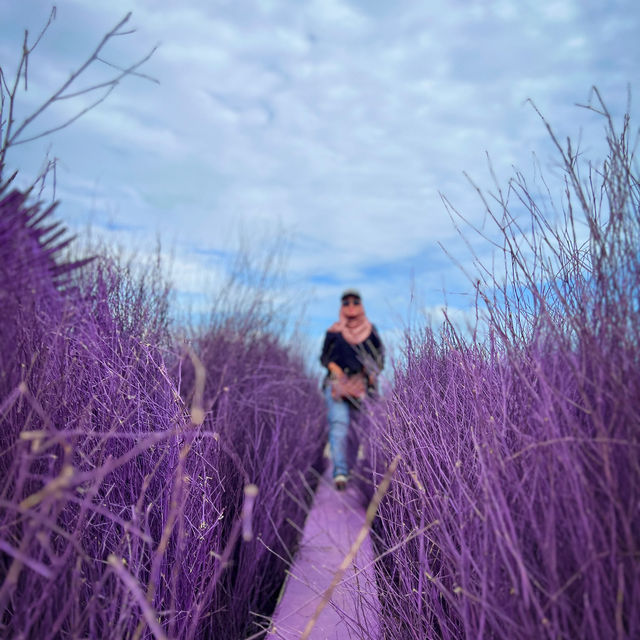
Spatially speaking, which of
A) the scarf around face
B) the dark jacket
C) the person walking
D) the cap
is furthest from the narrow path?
the cap

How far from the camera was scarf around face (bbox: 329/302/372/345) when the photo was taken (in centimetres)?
517

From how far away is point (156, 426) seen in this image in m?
1.90

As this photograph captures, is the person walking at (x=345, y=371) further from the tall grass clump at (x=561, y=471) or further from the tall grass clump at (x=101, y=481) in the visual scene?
the tall grass clump at (x=561, y=471)

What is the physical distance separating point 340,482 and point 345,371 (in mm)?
1058

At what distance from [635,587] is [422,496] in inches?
26.3

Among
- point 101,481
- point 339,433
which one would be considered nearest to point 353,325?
point 339,433

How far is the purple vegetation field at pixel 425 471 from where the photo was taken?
3.62 feet

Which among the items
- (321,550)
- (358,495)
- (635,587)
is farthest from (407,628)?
(358,495)

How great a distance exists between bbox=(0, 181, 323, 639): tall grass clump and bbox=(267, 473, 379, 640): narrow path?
0.73ft

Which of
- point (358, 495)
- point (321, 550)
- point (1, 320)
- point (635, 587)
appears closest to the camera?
point (635, 587)

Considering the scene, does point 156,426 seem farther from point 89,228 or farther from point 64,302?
point 89,228

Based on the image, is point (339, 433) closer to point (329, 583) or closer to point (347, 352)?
point (347, 352)

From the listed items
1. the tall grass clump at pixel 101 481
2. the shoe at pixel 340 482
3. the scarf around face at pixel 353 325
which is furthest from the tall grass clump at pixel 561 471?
the scarf around face at pixel 353 325

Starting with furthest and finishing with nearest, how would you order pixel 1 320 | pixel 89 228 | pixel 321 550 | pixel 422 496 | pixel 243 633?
pixel 89 228 < pixel 321 550 < pixel 243 633 < pixel 422 496 < pixel 1 320
